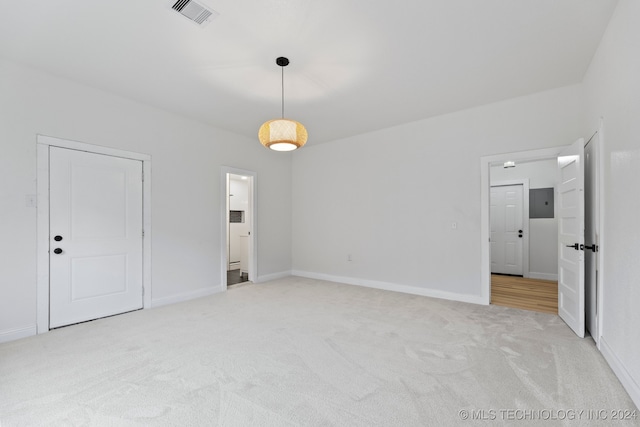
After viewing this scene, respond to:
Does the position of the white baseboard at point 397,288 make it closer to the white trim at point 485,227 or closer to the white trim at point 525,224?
the white trim at point 485,227

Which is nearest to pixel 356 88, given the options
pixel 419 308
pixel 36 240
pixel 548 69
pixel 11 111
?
pixel 548 69

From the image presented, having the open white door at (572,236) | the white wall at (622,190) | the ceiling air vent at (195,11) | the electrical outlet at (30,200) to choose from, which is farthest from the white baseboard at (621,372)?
the electrical outlet at (30,200)

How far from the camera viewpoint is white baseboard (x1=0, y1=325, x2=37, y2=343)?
9.14 ft

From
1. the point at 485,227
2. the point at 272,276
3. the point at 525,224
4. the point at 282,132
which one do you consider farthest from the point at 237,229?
the point at 525,224

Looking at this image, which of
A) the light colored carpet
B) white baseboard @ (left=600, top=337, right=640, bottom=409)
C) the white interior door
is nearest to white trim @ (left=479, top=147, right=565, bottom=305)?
the light colored carpet

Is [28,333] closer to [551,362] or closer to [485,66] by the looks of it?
[551,362]

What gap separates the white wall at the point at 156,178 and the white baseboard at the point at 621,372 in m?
4.68

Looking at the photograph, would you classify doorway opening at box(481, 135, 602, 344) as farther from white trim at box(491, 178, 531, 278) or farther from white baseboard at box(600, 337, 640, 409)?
white trim at box(491, 178, 531, 278)

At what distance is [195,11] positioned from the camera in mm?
2203

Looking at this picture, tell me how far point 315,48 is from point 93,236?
3.33 metres

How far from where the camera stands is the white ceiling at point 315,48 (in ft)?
7.27

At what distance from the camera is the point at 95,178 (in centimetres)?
345

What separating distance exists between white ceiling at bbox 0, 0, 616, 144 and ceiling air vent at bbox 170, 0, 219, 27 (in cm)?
5

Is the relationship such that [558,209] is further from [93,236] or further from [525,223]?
[93,236]
